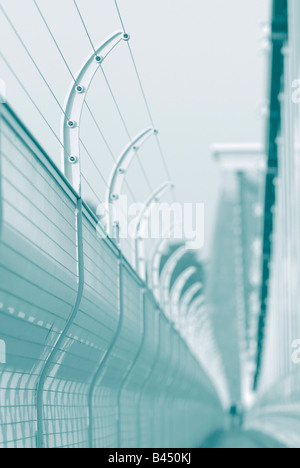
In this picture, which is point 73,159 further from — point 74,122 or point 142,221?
point 142,221

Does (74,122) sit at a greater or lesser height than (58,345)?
greater

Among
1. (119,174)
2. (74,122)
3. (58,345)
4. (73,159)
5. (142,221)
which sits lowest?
(58,345)

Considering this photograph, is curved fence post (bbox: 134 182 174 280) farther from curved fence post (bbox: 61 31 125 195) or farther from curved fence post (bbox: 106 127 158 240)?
curved fence post (bbox: 61 31 125 195)

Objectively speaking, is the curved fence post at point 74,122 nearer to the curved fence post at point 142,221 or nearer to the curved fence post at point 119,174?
the curved fence post at point 119,174

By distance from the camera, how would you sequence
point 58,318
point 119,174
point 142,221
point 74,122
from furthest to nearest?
point 142,221 → point 119,174 → point 74,122 → point 58,318

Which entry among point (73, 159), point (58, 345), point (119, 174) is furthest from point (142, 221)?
point (58, 345)

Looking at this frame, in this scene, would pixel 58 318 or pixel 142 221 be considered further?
Result: pixel 142 221

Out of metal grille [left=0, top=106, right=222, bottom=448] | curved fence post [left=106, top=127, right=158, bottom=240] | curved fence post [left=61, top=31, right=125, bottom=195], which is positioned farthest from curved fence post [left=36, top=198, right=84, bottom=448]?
curved fence post [left=106, top=127, right=158, bottom=240]

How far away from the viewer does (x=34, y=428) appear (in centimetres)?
445

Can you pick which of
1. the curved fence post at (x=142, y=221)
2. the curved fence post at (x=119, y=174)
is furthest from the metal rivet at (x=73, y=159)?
the curved fence post at (x=142, y=221)
